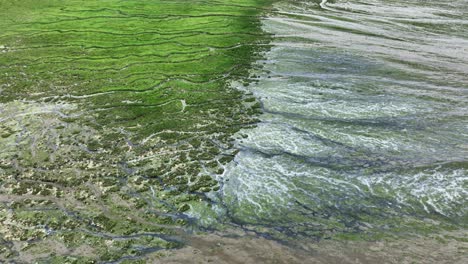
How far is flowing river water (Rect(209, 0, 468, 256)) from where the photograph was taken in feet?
43.6

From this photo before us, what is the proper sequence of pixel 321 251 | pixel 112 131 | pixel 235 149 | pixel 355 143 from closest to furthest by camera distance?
pixel 321 251, pixel 235 149, pixel 355 143, pixel 112 131

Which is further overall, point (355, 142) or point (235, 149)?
point (355, 142)

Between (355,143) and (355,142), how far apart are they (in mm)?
94

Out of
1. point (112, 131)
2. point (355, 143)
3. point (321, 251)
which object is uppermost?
point (355, 143)

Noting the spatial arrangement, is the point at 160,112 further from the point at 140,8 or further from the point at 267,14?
the point at 140,8

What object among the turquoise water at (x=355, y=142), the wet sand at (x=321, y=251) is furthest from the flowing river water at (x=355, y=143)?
the wet sand at (x=321, y=251)

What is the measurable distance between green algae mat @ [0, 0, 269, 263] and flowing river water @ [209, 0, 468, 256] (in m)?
1.72

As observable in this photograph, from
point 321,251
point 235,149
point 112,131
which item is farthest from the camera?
point 112,131

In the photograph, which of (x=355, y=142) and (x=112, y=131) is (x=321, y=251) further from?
(x=112, y=131)

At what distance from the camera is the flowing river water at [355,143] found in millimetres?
13297

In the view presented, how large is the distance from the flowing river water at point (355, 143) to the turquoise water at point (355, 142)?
0.06 meters

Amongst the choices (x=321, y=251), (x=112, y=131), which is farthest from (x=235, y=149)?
(x=321, y=251)

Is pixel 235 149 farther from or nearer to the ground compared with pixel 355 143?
nearer to the ground

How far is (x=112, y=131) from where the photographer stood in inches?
740
